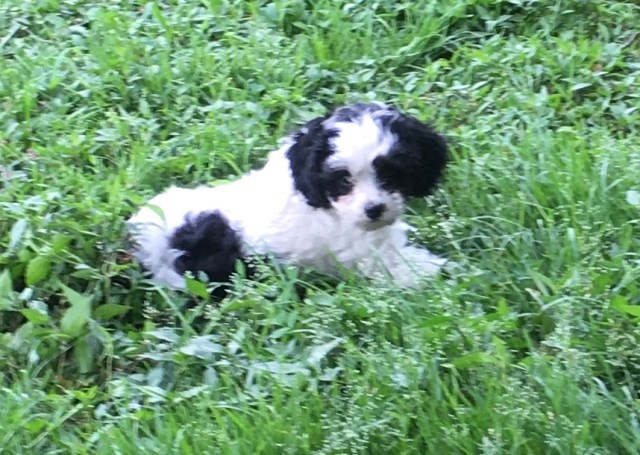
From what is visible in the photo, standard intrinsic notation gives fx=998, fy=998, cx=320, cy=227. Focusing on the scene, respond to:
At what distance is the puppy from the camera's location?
3.38 metres

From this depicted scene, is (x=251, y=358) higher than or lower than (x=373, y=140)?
lower

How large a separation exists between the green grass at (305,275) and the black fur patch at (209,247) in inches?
5.8

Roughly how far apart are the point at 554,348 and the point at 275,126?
1.95 metres

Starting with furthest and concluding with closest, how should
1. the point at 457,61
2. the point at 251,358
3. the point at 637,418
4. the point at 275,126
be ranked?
the point at 457,61 < the point at 275,126 < the point at 251,358 < the point at 637,418

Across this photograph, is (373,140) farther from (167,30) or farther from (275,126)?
(167,30)

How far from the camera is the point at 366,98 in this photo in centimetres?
458

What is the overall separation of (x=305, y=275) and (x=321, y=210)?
248mm

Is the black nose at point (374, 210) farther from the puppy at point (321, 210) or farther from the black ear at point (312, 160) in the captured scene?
the black ear at point (312, 160)

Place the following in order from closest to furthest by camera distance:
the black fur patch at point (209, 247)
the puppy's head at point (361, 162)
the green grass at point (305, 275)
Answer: the green grass at point (305, 275), the puppy's head at point (361, 162), the black fur patch at point (209, 247)

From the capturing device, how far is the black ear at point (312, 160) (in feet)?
11.1

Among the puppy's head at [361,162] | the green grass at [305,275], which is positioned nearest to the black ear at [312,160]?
the puppy's head at [361,162]

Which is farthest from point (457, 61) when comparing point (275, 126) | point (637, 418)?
point (637, 418)

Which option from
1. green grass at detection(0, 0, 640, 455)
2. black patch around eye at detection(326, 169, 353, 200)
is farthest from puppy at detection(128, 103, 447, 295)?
green grass at detection(0, 0, 640, 455)

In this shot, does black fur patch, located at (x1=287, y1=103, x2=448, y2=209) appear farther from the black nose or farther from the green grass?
the green grass
